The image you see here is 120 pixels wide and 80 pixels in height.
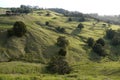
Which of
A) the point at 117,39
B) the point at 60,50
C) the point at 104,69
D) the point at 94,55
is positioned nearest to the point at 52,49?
the point at 60,50

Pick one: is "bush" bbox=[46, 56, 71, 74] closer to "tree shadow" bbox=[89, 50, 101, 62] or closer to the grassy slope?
the grassy slope

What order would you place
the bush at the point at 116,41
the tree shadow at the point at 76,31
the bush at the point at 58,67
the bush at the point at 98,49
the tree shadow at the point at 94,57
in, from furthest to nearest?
the tree shadow at the point at 76,31, the bush at the point at 116,41, the bush at the point at 98,49, the tree shadow at the point at 94,57, the bush at the point at 58,67

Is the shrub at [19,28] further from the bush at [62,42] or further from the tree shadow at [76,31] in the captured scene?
the tree shadow at [76,31]

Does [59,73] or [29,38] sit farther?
[29,38]

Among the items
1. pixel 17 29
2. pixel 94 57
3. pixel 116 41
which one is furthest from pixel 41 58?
pixel 116 41

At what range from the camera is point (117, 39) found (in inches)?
4313

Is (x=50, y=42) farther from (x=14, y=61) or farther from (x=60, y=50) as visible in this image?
(x=14, y=61)

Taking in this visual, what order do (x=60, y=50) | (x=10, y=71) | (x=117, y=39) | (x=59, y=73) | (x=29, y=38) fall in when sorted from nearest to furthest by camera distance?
(x=10, y=71) → (x=59, y=73) → (x=60, y=50) → (x=29, y=38) → (x=117, y=39)

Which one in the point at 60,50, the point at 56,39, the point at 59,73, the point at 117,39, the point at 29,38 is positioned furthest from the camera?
the point at 117,39

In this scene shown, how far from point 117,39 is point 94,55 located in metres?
Answer: 20.2

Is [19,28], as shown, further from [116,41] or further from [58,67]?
[116,41]

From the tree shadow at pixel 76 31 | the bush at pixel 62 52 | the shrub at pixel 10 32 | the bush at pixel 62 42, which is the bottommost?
the bush at pixel 62 52

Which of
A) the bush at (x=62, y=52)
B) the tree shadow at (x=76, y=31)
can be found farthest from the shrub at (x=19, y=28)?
the tree shadow at (x=76, y=31)

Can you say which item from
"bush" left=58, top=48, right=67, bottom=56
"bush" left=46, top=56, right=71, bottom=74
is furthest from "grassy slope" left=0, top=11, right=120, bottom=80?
"bush" left=58, top=48, right=67, bottom=56
